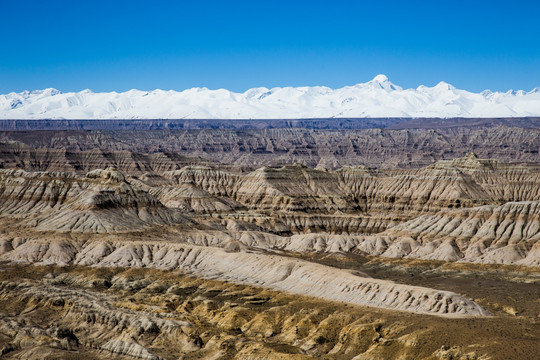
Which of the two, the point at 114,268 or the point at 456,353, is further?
the point at 114,268

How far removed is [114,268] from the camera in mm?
121938

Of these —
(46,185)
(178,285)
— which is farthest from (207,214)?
(178,285)

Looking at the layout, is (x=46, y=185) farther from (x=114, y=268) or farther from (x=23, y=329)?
(x=23, y=329)

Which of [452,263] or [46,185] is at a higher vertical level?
[46,185]

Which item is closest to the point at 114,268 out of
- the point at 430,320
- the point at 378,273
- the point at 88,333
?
the point at 88,333

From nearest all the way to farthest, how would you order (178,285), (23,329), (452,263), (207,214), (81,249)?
(23,329) → (178,285) → (81,249) → (452,263) → (207,214)

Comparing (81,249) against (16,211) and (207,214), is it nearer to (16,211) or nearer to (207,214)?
(16,211)

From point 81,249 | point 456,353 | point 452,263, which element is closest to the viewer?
point 456,353

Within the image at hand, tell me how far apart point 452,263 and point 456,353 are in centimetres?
7423

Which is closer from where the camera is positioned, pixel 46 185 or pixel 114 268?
pixel 114 268

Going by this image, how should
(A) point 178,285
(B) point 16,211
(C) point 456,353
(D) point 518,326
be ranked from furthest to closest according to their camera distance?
(B) point 16,211, (A) point 178,285, (D) point 518,326, (C) point 456,353

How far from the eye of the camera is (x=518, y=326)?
77750 millimetres

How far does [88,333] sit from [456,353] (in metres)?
41.3

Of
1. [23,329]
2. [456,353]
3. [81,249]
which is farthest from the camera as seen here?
[81,249]
